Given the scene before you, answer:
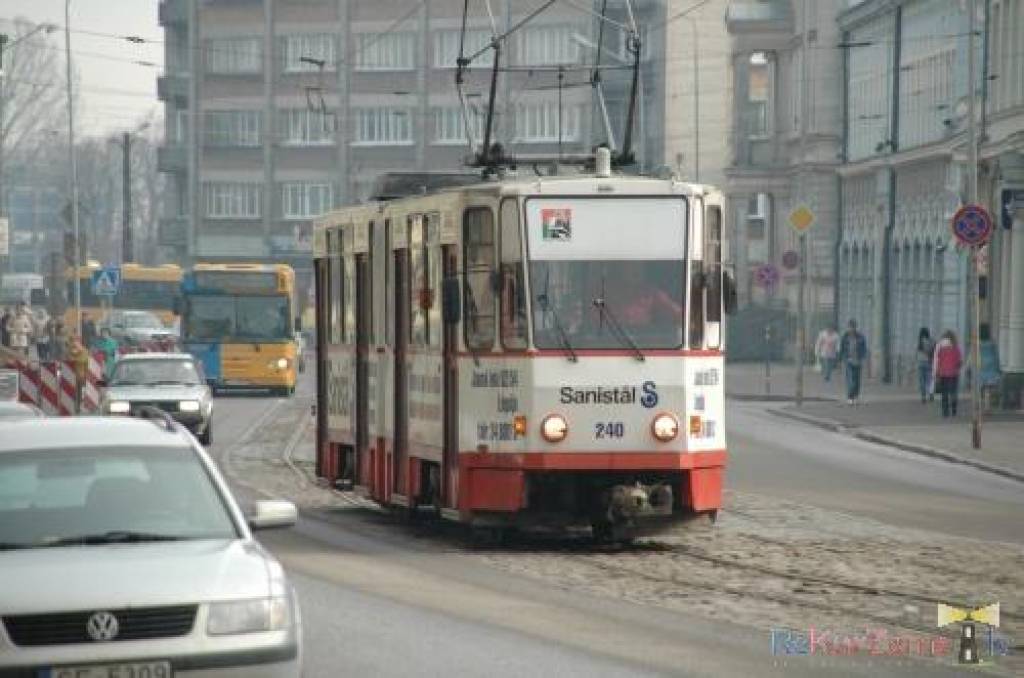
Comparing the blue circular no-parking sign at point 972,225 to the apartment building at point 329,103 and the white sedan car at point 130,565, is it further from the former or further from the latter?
the apartment building at point 329,103

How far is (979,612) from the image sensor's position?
1553 cm

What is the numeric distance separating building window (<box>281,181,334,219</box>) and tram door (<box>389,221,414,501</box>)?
312 ft

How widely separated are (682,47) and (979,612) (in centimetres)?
9597

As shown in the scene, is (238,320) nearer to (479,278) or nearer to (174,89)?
(479,278)

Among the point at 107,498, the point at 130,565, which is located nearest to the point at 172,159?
the point at 107,498

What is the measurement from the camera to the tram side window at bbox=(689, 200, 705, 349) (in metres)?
21.0

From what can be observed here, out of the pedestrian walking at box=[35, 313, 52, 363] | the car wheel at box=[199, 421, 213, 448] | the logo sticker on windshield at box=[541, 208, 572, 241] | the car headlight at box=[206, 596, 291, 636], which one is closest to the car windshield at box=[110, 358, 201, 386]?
the car wheel at box=[199, 421, 213, 448]

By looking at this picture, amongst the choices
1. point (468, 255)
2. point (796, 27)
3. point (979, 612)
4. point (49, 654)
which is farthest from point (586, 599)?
point (796, 27)

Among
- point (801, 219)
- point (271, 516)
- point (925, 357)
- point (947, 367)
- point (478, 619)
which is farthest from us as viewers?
point (925, 357)

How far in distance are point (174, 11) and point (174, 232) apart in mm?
10192

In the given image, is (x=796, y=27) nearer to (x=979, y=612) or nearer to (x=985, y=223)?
(x=985, y=223)

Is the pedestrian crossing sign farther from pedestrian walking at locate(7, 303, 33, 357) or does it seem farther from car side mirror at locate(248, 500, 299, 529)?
car side mirror at locate(248, 500, 299, 529)

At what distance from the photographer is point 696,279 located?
21.1 metres

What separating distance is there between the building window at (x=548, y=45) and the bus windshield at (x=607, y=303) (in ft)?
309
